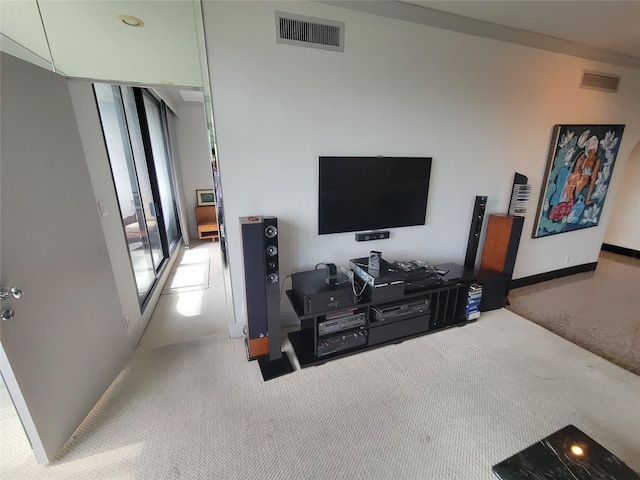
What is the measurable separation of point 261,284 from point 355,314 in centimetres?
78

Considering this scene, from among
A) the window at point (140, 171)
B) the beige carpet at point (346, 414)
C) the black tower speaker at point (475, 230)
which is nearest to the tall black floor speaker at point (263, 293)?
the beige carpet at point (346, 414)

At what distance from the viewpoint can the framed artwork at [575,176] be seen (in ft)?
10.0

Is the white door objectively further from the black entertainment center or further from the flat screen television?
the flat screen television

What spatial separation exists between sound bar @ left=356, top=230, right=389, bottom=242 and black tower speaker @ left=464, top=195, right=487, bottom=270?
40.6 inches

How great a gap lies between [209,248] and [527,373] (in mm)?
4687

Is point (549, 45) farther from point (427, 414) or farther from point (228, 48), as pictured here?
point (427, 414)

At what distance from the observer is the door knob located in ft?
3.82

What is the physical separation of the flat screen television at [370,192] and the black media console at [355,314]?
0.54m

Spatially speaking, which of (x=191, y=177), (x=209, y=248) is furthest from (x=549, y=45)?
(x=191, y=177)

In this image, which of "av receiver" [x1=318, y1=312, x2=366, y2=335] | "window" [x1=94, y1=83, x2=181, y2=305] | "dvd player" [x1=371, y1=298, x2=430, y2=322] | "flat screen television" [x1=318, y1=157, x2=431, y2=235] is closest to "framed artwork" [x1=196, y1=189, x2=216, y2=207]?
"window" [x1=94, y1=83, x2=181, y2=305]

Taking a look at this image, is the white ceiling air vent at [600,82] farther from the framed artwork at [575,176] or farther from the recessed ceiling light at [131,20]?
the recessed ceiling light at [131,20]

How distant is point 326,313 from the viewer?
6.50 feet

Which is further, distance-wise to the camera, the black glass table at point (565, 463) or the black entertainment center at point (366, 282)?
the black entertainment center at point (366, 282)

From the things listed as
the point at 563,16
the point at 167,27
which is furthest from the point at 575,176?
the point at 167,27
